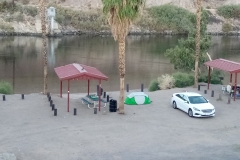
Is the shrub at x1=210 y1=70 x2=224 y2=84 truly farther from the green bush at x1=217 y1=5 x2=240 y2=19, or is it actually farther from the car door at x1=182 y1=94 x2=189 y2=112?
the green bush at x1=217 y1=5 x2=240 y2=19

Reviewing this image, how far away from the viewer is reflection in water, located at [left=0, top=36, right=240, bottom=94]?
3884 cm

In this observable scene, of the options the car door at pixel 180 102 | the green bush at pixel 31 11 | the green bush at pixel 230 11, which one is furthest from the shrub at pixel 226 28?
the car door at pixel 180 102

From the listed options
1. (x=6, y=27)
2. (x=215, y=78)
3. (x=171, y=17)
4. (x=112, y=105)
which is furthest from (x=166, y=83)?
(x=171, y=17)

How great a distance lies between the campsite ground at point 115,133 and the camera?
59.6ft

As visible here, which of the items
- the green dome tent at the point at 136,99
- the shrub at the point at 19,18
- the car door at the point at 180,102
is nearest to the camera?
the car door at the point at 180,102

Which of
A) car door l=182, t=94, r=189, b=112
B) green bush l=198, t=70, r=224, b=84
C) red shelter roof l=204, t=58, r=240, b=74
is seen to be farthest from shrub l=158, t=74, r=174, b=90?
car door l=182, t=94, r=189, b=112

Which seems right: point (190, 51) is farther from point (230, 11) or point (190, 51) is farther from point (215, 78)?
point (230, 11)

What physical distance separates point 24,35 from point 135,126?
6551 cm

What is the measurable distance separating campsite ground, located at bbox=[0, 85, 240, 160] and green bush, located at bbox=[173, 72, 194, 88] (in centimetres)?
639

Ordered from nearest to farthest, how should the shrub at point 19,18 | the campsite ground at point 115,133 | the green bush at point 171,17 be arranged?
the campsite ground at point 115,133, the shrub at point 19,18, the green bush at point 171,17

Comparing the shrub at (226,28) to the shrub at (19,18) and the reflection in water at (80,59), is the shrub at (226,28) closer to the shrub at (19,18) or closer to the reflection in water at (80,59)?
the reflection in water at (80,59)

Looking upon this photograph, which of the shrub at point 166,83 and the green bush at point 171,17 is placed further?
the green bush at point 171,17

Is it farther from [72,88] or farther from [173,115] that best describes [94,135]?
[72,88]

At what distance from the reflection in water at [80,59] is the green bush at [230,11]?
36.9 m
